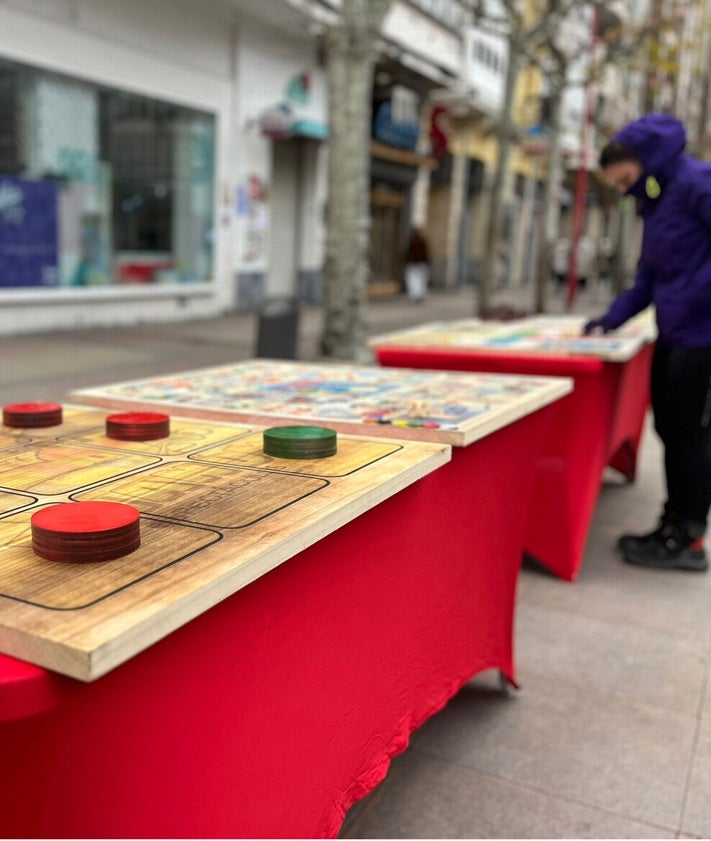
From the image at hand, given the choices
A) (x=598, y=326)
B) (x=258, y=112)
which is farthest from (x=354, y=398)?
(x=258, y=112)

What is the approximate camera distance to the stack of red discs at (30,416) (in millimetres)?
1908

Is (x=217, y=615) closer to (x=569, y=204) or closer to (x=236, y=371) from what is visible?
(x=236, y=371)

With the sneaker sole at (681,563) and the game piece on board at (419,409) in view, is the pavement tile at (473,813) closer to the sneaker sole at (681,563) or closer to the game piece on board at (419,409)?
the game piece on board at (419,409)

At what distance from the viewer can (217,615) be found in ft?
3.80

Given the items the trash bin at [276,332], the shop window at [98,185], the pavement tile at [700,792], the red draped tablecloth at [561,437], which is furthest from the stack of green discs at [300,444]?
the shop window at [98,185]

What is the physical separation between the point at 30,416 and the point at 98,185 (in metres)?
10.2

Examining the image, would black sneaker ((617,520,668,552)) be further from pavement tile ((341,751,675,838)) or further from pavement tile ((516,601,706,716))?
pavement tile ((341,751,675,838))

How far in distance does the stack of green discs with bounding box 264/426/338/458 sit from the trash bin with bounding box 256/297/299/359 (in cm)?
494

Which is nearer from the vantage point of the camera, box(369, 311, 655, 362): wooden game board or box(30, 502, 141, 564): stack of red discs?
box(30, 502, 141, 564): stack of red discs

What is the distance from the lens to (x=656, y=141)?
3.40 m

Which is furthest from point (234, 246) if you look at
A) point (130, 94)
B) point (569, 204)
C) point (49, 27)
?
point (569, 204)

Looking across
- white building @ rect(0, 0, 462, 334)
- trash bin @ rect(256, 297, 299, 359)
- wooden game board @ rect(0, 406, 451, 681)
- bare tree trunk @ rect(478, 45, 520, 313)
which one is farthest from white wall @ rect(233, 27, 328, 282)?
wooden game board @ rect(0, 406, 451, 681)

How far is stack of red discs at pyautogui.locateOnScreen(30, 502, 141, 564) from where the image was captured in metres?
1.09

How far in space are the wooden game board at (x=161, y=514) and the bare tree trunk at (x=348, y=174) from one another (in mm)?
6480
